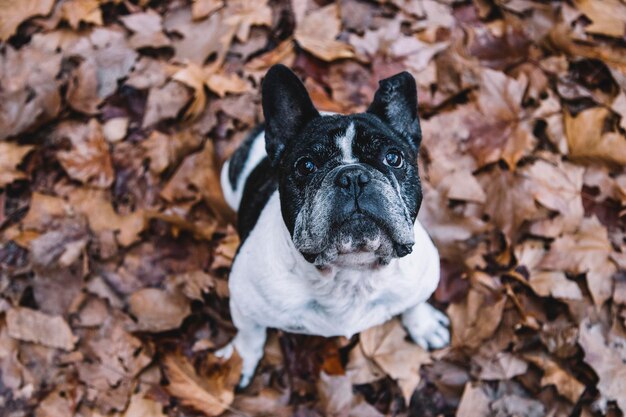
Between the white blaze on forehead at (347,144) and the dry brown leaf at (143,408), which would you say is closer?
the white blaze on forehead at (347,144)

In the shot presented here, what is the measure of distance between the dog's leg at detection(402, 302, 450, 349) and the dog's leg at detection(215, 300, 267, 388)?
2.89ft

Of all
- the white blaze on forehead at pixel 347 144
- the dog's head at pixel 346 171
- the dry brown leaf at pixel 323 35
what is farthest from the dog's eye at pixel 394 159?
the dry brown leaf at pixel 323 35

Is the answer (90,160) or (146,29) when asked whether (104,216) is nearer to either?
(90,160)

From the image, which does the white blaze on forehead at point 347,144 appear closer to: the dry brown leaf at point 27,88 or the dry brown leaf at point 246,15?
the dry brown leaf at point 246,15

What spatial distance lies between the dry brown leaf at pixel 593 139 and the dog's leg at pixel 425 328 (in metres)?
1.48

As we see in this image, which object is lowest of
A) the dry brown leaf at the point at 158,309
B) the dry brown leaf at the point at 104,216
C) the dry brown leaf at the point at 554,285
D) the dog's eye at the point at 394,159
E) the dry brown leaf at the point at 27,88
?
the dry brown leaf at the point at 158,309

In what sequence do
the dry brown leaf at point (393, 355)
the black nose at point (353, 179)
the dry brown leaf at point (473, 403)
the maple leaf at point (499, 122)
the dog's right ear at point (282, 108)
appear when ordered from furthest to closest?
the maple leaf at point (499, 122)
the dry brown leaf at point (393, 355)
the dry brown leaf at point (473, 403)
the dog's right ear at point (282, 108)
the black nose at point (353, 179)

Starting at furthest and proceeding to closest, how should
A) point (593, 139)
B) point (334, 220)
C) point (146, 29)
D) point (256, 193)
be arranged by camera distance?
point (146, 29), point (593, 139), point (256, 193), point (334, 220)

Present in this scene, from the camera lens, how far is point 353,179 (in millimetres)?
2328

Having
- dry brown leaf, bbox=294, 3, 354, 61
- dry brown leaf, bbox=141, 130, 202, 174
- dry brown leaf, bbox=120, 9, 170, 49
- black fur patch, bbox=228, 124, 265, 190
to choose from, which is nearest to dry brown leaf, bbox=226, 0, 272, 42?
dry brown leaf, bbox=294, 3, 354, 61

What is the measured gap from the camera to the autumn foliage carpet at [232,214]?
3455 millimetres

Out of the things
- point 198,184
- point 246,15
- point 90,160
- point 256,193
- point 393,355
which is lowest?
point 393,355

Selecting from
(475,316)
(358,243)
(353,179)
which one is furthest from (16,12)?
(475,316)

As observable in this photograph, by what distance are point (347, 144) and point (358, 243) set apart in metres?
0.49
